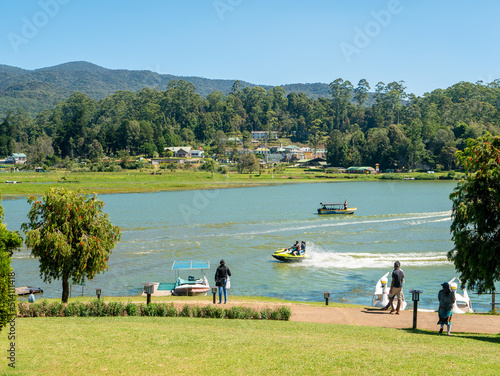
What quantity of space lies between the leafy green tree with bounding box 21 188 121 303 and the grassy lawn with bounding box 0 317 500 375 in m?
6.29

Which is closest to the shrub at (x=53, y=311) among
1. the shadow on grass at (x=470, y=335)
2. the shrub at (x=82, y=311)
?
the shrub at (x=82, y=311)

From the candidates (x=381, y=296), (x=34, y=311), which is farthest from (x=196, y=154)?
(x=34, y=311)

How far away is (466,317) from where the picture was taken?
18734mm

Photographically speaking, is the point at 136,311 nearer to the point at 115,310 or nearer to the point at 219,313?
the point at 115,310

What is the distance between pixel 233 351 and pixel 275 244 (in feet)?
105

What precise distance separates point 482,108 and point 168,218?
17282cm

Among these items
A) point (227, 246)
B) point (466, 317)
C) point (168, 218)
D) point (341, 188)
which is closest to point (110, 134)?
point (341, 188)

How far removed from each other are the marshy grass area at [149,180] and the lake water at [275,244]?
1037 cm

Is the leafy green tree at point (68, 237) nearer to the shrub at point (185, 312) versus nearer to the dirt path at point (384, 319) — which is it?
the dirt path at point (384, 319)

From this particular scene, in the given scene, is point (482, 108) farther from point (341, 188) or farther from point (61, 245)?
point (61, 245)

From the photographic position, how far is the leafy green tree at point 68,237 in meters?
20.8

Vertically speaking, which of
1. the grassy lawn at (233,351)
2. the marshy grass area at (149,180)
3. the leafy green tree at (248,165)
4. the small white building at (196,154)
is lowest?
the grassy lawn at (233,351)

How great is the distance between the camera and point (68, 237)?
2144 centimetres

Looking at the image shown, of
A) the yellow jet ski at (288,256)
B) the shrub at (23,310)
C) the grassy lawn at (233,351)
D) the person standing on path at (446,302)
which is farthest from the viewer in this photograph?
the yellow jet ski at (288,256)
